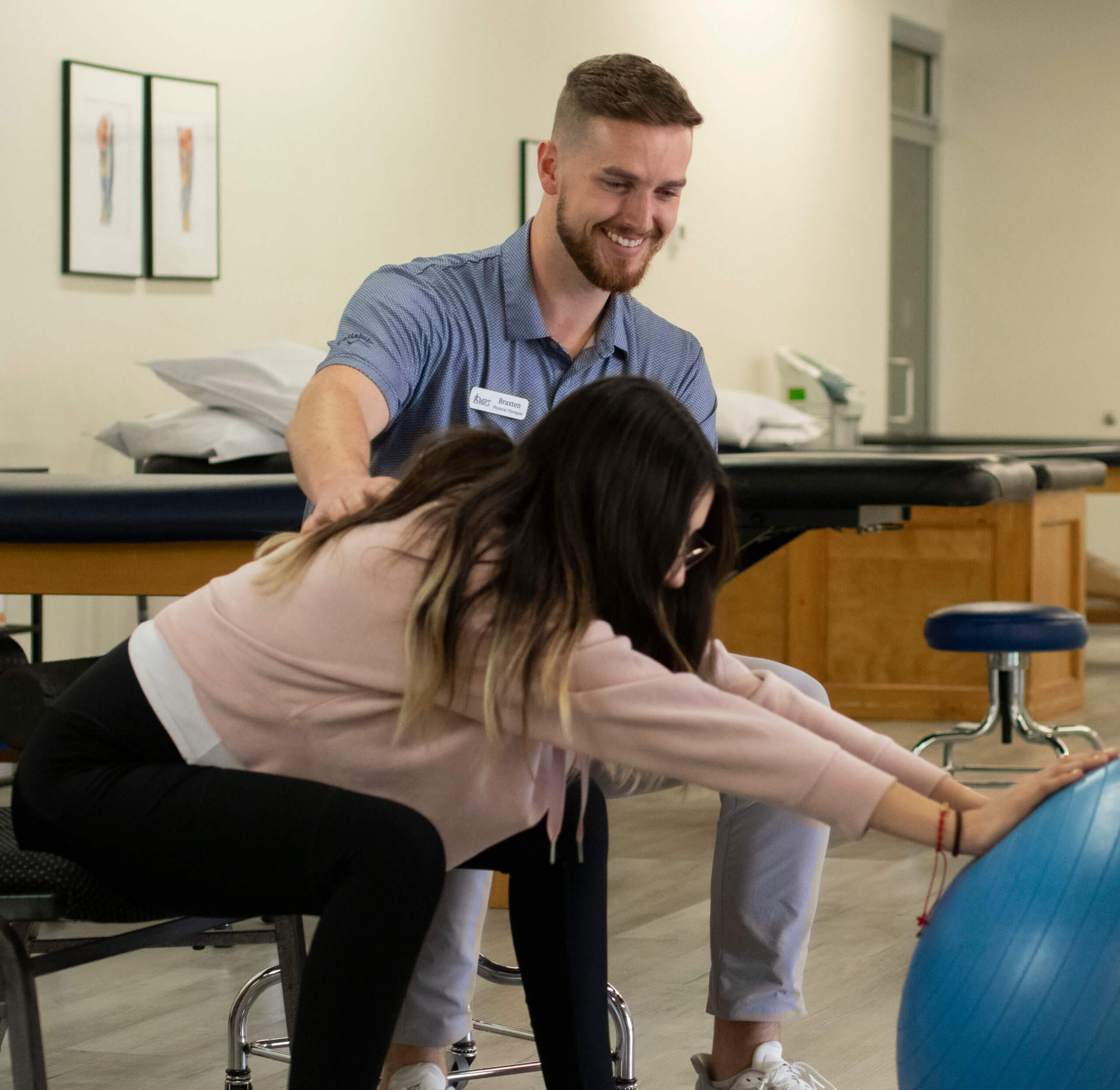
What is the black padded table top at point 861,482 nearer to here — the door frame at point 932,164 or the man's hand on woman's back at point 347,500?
the man's hand on woman's back at point 347,500

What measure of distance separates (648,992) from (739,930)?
0.60 m

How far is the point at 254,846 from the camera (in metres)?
1.25

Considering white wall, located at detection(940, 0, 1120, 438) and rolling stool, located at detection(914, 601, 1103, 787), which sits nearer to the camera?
rolling stool, located at detection(914, 601, 1103, 787)

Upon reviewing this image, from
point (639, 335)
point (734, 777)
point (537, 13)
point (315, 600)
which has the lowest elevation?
point (734, 777)

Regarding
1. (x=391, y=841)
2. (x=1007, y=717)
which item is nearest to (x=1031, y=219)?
(x=1007, y=717)

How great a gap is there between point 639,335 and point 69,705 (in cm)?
102

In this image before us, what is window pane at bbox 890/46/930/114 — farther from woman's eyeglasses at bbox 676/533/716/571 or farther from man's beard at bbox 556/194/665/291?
woman's eyeglasses at bbox 676/533/716/571

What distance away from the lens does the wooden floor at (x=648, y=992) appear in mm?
1981

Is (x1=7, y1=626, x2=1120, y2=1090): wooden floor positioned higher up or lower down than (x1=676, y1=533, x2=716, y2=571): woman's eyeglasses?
lower down

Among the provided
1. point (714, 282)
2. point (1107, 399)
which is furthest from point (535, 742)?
point (1107, 399)

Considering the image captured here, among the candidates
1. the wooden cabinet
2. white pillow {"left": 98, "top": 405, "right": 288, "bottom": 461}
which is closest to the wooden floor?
white pillow {"left": 98, "top": 405, "right": 288, "bottom": 461}

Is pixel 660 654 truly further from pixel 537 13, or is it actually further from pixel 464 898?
pixel 537 13

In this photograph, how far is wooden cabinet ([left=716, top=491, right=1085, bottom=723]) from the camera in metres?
4.50

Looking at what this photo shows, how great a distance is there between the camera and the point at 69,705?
1.33m
